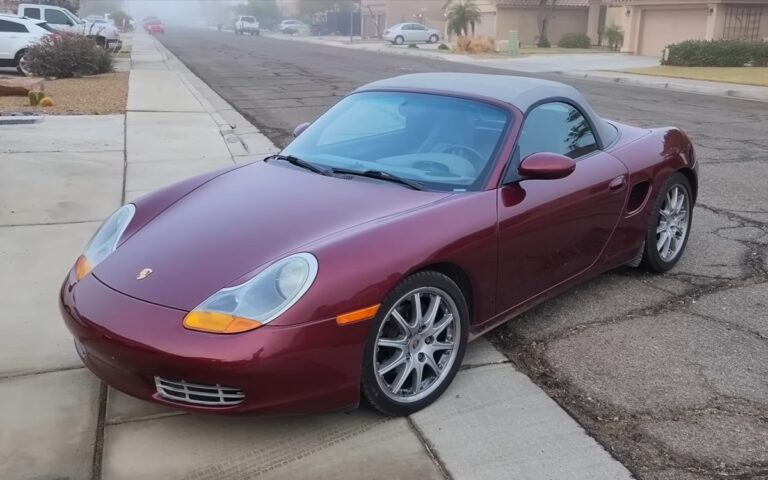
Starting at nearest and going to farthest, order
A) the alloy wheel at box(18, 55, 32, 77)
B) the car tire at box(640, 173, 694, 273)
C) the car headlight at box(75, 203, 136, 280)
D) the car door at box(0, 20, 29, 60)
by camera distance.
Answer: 1. the car headlight at box(75, 203, 136, 280)
2. the car tire at box(640, 173, 694, 273)
3. the alloy wheel at box(18, 55, 32, 77)
4. the car door at box(0, 20, 29, 60)

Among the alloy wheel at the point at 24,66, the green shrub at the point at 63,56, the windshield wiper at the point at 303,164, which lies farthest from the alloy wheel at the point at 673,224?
the alloy wheel at the point at 24,66

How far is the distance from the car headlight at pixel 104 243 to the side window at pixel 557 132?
2.08 m

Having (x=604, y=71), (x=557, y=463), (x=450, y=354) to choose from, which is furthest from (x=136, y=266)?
(x=604, y=71)

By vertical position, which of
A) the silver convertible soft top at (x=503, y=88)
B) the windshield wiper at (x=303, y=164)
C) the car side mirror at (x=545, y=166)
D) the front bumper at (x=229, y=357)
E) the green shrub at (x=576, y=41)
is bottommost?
the front bumper at (x=229, y=357)

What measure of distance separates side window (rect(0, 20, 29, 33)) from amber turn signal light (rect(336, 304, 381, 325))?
20085 mm

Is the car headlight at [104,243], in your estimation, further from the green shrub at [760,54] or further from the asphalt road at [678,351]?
the green shrub at [760,54]

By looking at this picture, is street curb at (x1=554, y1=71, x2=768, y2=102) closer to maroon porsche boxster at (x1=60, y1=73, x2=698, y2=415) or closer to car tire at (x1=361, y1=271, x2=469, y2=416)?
maroon porsche boxster at (x1=60, y1=73, x2=698, y2=415)

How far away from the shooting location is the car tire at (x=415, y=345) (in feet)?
10.2

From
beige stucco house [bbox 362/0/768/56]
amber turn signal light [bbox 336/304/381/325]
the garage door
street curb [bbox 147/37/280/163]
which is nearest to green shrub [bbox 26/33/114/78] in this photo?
street curb [bbox 147/37/280/163]

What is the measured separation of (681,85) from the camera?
20.8 m

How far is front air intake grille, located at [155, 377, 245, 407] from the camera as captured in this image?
285cm

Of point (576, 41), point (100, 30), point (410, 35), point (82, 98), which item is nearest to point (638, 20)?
point (576, 41)

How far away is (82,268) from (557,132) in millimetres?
2683

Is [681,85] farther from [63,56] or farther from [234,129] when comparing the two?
[63,56]
